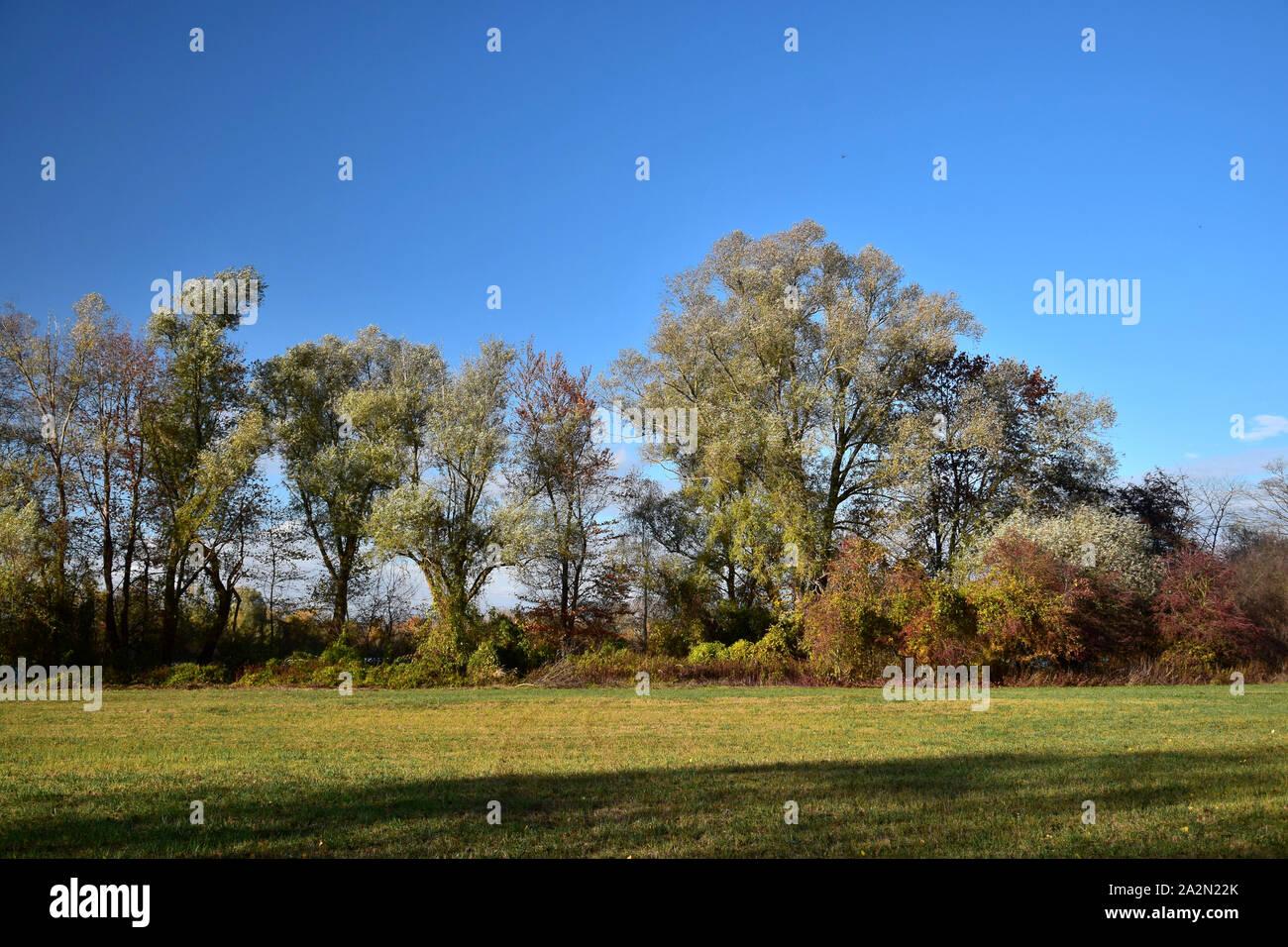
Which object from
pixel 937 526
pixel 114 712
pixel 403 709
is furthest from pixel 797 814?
pixel 937 526

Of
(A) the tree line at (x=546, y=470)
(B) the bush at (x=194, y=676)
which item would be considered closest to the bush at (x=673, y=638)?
(A) the tree line at (x=546, y=470)

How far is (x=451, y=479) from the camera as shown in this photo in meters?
29.8

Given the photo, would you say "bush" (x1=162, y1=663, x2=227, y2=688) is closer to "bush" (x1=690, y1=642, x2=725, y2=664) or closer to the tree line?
the tree line

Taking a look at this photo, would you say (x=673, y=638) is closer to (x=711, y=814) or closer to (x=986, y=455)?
(x=986, y=455)

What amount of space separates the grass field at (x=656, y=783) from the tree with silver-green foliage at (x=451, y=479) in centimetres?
1214

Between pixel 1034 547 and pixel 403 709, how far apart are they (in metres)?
18.3

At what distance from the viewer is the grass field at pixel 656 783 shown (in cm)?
588

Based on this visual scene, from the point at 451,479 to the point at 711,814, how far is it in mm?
24514

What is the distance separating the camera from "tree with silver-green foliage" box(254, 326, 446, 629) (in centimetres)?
2988

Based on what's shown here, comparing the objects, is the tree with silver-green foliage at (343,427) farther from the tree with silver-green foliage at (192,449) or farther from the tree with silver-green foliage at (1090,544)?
the tree with silver-green foliage at (1090,544)

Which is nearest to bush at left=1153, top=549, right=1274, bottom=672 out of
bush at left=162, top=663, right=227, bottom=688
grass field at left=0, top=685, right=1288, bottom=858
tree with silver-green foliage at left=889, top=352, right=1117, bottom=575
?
tree with silver-green foliage at left=889, top=352, right=1117, bottom=575
